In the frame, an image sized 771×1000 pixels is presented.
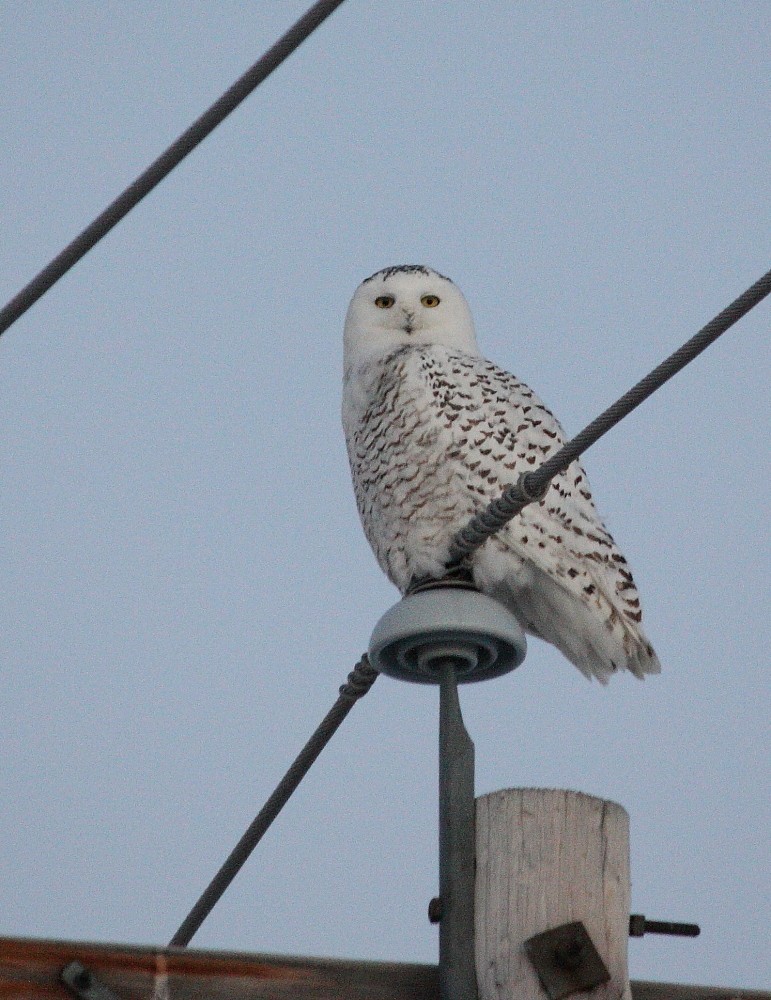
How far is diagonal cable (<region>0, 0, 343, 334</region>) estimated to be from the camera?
2.53 m

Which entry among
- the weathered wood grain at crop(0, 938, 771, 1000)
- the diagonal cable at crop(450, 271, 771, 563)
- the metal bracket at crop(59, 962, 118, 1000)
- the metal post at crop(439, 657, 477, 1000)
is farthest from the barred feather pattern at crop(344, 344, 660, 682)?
the metal bracket at crop(59, 962, 118, 1000)

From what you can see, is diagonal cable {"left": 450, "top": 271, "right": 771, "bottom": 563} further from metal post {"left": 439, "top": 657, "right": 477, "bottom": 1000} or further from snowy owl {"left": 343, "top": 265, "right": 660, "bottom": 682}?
snowy owl {"left": 343, "top": 265, "right": 660, "bottom": 682}

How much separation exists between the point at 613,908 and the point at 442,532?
2.70 metres

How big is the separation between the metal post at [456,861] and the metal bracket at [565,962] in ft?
0.35

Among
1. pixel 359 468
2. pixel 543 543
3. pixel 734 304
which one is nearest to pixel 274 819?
pixel 734 304

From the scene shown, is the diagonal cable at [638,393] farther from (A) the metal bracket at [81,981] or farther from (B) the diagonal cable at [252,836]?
(A) the metal bracket at [81,981]

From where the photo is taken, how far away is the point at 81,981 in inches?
82.1

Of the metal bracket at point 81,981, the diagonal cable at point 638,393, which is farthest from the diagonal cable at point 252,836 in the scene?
the metal bracket at point 81,981

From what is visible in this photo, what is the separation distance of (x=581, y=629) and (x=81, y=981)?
3108mm

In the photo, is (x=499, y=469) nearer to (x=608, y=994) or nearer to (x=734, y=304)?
(x=734, y=304)

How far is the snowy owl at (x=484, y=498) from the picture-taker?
495cm

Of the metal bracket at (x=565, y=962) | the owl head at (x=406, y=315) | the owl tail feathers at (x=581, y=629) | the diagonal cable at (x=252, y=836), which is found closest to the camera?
the metal bracket at (x=565, y=962)

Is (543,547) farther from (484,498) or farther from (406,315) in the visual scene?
(406,315)

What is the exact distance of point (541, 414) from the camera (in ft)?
18.3
